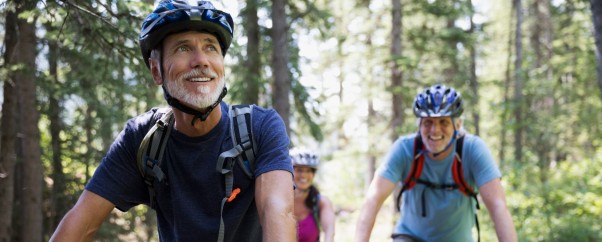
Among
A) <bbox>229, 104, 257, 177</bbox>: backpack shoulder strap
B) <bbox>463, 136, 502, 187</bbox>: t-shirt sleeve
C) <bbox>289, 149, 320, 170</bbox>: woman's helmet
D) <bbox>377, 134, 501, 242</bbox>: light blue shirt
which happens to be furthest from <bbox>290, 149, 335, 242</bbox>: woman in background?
<bbox>229, 104, 257, 177</bbox>: backpack shoulder strap

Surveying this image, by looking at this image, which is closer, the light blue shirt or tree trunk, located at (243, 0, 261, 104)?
the light blue shirt

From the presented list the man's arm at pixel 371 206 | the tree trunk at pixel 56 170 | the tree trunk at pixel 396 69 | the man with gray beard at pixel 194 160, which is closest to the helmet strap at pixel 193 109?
the man with gray beard at pixel 194 160

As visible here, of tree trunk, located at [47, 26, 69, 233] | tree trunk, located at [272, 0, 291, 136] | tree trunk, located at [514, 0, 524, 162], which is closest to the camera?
tree trunk, located at [47, 26, 69, 233]

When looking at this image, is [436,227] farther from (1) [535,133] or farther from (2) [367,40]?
(1) [535,133]

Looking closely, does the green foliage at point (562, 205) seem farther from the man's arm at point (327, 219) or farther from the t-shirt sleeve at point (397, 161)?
the t-shirt sleeve at point (397, 161)

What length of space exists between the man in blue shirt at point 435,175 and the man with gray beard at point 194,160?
239 centimetres

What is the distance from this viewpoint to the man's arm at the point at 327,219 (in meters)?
6.71

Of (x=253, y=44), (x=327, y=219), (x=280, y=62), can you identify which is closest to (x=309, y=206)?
(x=327, y=219)

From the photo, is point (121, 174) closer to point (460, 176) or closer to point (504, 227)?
point (504, 227)

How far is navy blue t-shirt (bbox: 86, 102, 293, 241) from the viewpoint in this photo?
110 inches

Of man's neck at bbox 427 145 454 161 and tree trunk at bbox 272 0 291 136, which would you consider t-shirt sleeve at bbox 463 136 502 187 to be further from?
tree trunk at bbox 272 0 291 136

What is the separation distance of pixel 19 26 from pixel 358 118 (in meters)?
19.7

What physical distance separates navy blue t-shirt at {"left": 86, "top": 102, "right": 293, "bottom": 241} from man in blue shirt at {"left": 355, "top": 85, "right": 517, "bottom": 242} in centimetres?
234

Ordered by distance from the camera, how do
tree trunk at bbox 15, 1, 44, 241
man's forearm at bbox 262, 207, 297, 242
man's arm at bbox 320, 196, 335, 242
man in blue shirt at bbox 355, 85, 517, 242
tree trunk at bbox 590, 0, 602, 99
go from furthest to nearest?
tree trunk at bbox 15, 1, 44, 241
tree trunk at bbox 590, 0, 602, 99
man's arm at bbox 320, 196, 335, 242
man in blue shirt at bbox 355, 85, 517, 242
man's forearm at bbox 262, 207, 297, 242
